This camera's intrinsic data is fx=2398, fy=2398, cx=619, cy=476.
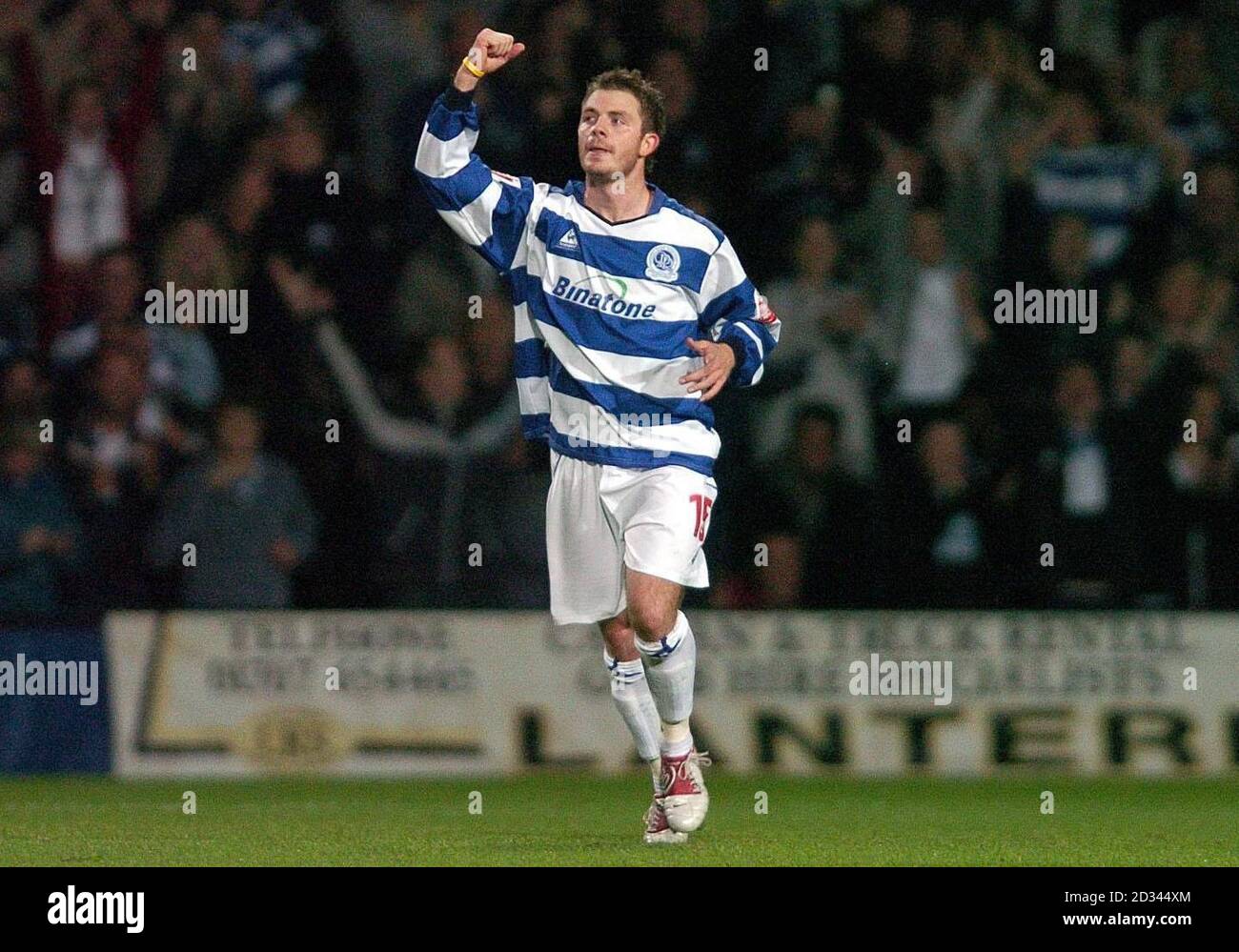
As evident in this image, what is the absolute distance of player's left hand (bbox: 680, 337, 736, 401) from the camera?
8000 millimetres

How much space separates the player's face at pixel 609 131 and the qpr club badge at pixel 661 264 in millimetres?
298

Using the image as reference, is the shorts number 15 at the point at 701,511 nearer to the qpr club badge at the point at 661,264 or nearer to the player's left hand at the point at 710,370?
the player's left hand at the point at 710,370

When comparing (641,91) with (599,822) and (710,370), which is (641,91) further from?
(599,822)

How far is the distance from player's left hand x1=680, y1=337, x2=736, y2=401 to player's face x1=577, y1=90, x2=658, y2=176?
A: 650 mm

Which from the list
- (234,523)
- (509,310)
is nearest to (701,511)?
(234,523)

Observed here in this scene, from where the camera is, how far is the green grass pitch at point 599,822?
25.5ft

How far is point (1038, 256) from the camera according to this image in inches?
473

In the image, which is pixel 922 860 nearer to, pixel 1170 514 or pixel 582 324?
pixel 582 324

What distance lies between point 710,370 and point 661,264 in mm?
396

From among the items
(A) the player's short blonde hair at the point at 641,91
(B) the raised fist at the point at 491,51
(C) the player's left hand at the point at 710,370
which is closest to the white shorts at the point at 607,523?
(C) the player's left hand at the point at 710,370

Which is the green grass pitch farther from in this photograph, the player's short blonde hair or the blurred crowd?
the player's short blonde hair

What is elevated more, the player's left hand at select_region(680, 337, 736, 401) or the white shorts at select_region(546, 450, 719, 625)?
the player's left hand at select_region(680, 337, 736, 401)

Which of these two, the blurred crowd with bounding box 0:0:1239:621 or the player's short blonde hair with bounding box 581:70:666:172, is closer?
the player's short blonde hair with bounding box 581:70:666:172

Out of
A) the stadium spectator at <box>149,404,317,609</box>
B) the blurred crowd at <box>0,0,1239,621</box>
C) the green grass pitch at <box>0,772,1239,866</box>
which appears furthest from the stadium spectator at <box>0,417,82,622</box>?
the green grass pitch at <box>0,772,1239,866</box>
